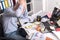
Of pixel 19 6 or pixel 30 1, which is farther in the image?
pixel 30 1

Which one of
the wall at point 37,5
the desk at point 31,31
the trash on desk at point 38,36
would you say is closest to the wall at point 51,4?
the wall at point 37,5

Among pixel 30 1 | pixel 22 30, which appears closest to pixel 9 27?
pixel 22 30

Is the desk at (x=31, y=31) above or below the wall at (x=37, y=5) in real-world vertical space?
below

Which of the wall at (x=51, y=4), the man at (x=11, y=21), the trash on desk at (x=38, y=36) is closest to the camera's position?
the trash on desk at (x=38, y=36)

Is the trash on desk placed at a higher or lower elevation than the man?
lower

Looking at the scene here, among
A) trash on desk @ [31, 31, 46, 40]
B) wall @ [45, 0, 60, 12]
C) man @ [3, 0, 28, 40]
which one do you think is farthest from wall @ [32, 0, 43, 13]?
trash on desk @ [31, 31, 46, 40]

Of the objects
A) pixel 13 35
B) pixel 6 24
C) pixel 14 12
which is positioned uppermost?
pixel 14 12

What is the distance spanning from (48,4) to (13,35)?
1572mm

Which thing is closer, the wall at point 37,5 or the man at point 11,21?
the man at point 11,21

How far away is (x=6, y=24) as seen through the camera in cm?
190

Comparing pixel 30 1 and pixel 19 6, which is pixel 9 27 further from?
pixel 30 1

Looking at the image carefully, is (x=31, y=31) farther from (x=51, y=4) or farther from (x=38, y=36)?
(x=51, y=4)

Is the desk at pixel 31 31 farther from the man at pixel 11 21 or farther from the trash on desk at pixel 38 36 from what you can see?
the man at pixel 11 21

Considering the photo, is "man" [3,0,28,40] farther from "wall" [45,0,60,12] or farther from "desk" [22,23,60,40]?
"wall" [45,0,60,12]
